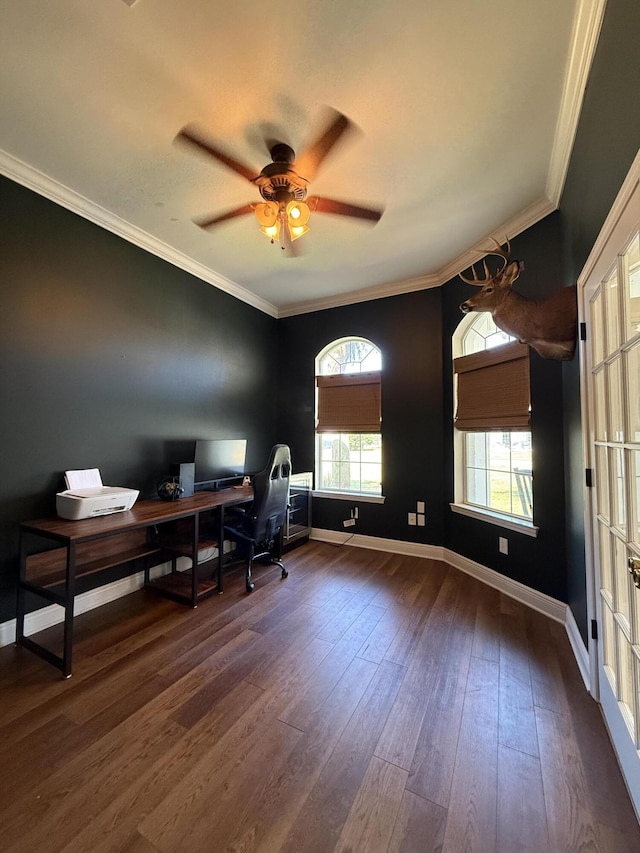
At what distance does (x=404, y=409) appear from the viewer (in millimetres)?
3678

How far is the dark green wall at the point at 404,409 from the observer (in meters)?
3.51

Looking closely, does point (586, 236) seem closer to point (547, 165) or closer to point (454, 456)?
point (547, 165)

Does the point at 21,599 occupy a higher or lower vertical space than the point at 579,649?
higher

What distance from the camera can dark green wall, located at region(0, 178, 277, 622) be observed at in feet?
6.80

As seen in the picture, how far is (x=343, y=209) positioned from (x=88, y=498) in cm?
233

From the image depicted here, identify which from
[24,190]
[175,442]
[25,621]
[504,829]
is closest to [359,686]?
[504,829]

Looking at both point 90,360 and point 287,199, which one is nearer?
point 287,199

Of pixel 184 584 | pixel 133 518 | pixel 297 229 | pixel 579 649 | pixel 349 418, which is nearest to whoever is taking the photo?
pixel 579 649

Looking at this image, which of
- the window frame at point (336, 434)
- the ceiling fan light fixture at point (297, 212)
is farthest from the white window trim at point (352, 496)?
the ceiling fan light fixture at point (297, 212)

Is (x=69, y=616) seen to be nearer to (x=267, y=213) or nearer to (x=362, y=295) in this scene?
(x=267, y=213)

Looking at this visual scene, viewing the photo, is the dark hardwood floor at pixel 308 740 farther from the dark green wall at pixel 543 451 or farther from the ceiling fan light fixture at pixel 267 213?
the ceiling fan light fixture at pixel 267 213

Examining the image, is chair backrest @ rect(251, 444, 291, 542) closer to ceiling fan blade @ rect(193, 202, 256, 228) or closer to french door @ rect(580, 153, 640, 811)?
ceiling fan blade @ rect(193, 202, 256, 228)

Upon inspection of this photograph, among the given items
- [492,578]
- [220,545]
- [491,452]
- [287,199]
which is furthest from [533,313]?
[220,545]

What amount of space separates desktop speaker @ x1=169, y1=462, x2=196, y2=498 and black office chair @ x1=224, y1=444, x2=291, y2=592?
1.50ft
